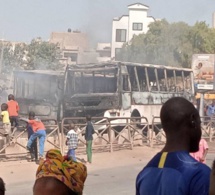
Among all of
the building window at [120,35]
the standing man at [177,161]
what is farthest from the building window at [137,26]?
the standing man at [177,161]

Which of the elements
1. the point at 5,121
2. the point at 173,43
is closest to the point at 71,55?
the point at 173,43

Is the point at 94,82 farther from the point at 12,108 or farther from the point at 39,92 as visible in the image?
the point at 12,108

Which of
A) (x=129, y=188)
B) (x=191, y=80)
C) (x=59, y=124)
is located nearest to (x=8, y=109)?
(x=59, y=124)

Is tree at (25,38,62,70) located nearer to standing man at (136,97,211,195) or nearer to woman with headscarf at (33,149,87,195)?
standing man at (136,97,211,195)

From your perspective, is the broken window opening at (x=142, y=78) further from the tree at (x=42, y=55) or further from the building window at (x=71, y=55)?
the building window at (x=71, y=55)

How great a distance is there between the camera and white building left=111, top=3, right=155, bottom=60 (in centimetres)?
8462

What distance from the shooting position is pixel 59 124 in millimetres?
17750

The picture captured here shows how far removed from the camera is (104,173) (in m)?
14.9

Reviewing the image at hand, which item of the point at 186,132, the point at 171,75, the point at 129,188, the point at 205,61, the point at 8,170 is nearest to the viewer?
the point at 186,132

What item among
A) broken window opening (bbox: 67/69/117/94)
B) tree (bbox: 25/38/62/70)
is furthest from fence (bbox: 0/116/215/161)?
tree (bbox: 25/38/62/70)

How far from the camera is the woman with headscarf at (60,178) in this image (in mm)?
2932

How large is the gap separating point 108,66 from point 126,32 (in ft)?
206

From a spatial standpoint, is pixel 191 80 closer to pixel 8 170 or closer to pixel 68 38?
pixel 8 170

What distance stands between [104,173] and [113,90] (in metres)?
7.79
